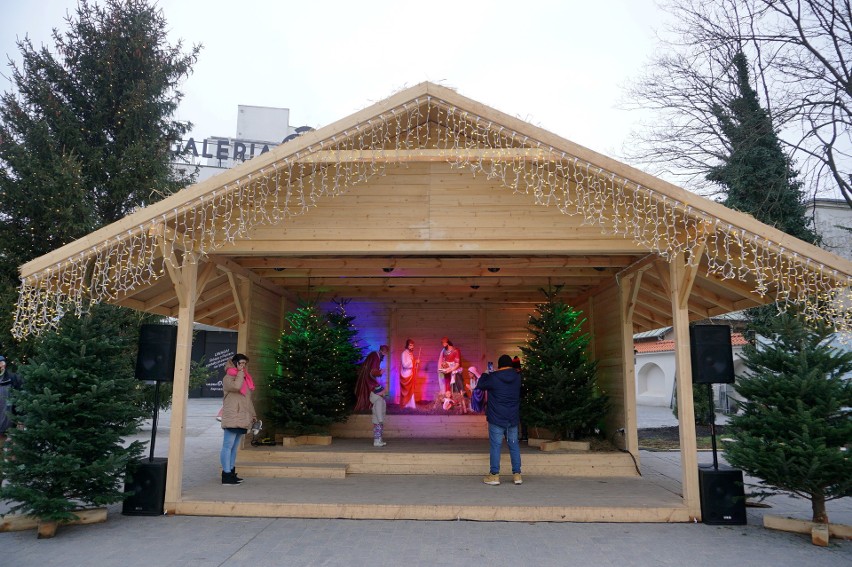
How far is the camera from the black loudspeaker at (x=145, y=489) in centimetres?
569

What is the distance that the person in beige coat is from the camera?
6.60 metres

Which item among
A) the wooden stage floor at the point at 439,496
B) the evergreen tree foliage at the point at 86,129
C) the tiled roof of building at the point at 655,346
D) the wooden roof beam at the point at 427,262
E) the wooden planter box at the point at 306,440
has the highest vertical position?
the evergreen tree foliage at the point at 86,129

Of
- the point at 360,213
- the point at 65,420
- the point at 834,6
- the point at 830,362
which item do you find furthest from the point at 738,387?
the point at 834,6

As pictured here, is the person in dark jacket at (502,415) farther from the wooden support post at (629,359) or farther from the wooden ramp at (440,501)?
the wooden support post at (629,359)

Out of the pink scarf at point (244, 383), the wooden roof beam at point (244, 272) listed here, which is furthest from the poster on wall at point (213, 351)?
the pink scarf at point (244, 383)

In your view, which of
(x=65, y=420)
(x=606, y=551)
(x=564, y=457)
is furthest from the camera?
(x=564, y=457)

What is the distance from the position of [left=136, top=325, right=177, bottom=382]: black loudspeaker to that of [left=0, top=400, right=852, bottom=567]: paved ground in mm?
1567

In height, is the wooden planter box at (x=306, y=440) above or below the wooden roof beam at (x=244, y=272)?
below

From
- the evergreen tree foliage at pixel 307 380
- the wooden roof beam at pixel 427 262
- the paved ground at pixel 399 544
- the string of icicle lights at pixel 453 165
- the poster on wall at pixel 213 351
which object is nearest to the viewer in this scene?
the paved ground at pixel 399 544

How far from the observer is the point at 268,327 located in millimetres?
9859

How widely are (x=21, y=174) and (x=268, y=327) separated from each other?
16.7 feet

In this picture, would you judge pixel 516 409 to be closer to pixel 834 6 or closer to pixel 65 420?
pixel 65 420

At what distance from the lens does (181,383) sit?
6.01m

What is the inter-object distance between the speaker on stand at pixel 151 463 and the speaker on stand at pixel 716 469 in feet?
19.7
